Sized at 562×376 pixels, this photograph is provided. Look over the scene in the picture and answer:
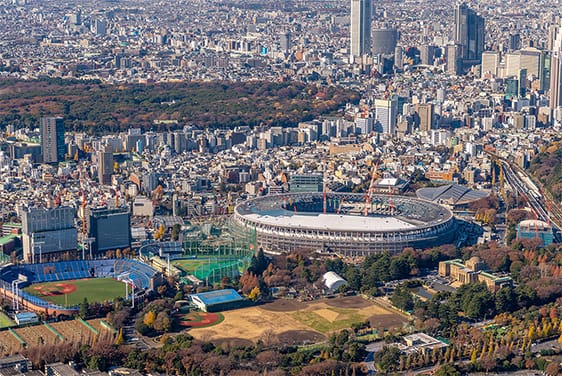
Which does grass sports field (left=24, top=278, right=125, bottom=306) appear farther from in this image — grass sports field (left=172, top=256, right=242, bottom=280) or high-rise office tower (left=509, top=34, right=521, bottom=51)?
high-rise office tower (left=509, top=34, right=521, bottom=51)

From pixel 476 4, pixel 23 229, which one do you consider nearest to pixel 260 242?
pixel 23 229

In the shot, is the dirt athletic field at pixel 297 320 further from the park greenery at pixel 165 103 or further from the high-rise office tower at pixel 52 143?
the park greenery at pixel 165 103

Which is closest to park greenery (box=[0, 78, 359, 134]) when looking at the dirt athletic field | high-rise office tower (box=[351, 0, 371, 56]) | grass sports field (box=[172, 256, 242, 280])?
high-rise office tower (box=[351, 0, 371, 56])

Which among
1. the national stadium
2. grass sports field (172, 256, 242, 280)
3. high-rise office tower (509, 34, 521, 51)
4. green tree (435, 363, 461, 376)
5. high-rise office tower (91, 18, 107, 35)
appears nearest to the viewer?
green tree (435, 363, 461, 376)

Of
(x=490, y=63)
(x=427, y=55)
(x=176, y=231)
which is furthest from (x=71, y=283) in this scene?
(x=427, y=55)

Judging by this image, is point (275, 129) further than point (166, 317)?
Yes

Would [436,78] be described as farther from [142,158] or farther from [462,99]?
[142,158]
